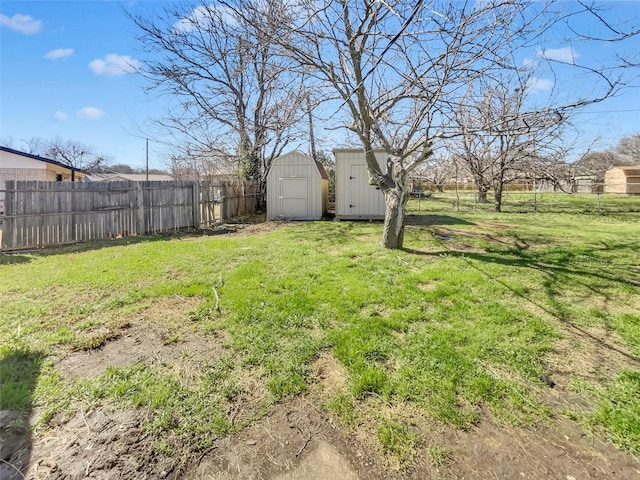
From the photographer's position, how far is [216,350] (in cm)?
261

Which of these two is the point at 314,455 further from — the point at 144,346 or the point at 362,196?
the point at 362,196

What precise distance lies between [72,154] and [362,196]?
134 feet

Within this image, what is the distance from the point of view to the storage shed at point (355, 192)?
10805 millimetres

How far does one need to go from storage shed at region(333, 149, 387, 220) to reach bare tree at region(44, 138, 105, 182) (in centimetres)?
3740

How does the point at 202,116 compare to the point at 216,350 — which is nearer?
the point at 216,350

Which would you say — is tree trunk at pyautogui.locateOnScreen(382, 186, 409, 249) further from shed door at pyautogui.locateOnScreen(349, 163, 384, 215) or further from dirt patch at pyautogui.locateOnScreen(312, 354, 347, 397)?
shed door at pyautogui.locateOnScreen(349, 163, 384, 215)

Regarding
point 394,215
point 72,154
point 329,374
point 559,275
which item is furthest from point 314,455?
point 72,154

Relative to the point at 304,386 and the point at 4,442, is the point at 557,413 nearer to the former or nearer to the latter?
the point at 304,386

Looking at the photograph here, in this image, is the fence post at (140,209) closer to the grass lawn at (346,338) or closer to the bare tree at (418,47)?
the grass lawn at (346,338)

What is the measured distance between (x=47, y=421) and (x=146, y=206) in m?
7.78

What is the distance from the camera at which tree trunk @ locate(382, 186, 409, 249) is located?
575 centimetres

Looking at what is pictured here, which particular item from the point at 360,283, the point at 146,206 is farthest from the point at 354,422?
the point at 146,206

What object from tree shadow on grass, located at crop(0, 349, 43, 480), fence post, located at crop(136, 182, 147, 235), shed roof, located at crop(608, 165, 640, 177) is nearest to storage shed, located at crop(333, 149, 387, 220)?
fence post, located at crop(136, 182, 147, 235)

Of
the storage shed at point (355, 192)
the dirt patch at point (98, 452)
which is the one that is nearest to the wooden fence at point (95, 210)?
the storage shed at point (355, 192)
